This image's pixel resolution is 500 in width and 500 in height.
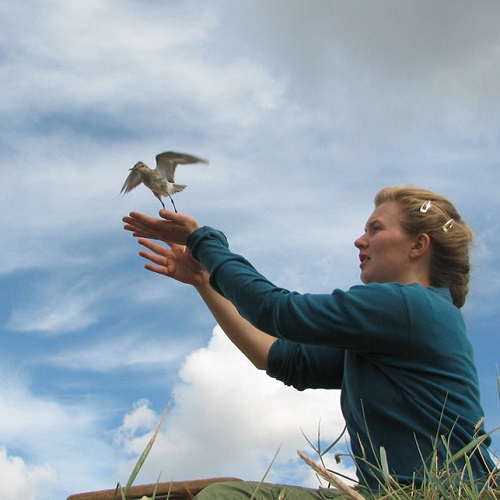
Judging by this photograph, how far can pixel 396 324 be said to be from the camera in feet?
9.23

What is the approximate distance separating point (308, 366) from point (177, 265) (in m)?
1.00

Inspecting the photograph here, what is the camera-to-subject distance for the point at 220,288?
322 cm

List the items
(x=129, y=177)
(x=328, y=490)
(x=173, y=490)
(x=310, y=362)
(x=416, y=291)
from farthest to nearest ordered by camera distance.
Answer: (x=129, y=177) < (x=310, y=362) < (x=173, y=490) < (x=416, y=291) < (x=328, y=490)

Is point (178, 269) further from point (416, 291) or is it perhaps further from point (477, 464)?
point (477, 464)

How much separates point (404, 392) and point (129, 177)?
11.7ft

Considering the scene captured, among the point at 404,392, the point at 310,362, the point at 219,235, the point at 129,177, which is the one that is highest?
the point at 129,177

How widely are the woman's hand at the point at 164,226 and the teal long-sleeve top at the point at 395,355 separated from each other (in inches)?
30.3

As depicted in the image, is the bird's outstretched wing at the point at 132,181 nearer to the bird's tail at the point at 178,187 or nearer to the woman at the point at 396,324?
the bird's tail at the point at 178,187

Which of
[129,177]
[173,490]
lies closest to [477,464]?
[173,490]

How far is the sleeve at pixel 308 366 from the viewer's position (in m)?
3.70

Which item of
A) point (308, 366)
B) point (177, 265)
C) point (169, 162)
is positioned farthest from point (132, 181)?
point (308, 366)

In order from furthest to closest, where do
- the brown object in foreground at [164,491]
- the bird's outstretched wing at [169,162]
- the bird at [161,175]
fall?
the bird's outstretched wing at [169,162] → the bird at [161,175] → the brown object in foreground at [164,491]

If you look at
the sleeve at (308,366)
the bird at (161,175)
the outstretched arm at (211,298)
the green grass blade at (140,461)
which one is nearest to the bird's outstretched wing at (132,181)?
the bird at (161,175)

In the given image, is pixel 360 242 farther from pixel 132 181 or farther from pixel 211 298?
pixel 132 181
